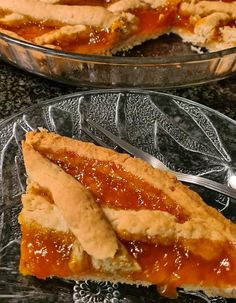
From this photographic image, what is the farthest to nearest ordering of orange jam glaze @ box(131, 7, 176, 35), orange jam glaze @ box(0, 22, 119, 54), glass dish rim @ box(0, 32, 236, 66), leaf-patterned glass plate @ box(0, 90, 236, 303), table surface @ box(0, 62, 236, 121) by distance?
1. orange jam glaze @ box(131, 7, 176, 35)
2. orange jam glaze @ box(0, 22, 119, 54)
3. table surface @ box(0, 62, 236, 121)
4. glass dish rim @ box(0, 32, 236, 66)
5. leaf-patterned glass plate @ box(0, 90, 236, 303)

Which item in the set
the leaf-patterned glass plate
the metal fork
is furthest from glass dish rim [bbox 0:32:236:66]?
the metal fork

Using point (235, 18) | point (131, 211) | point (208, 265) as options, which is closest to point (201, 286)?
point (208, 265)

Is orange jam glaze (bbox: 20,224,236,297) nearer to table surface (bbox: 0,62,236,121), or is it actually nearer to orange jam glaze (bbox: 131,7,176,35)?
table surface (bbox: 0,62,236,121)

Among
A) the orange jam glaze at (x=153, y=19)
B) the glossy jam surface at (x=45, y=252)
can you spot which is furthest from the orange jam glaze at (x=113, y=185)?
the orange jam glaze at (x=153, y=19)

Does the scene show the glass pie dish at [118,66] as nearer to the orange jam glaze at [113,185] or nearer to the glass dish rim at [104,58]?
the glass dish rim at [104,58]

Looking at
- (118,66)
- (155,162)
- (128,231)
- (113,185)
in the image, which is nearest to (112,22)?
(118,66)

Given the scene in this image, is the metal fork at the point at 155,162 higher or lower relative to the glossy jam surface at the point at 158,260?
higher

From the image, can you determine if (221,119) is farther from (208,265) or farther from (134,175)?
(208,265)
